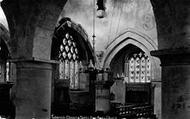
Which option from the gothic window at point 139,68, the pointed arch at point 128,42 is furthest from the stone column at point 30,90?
the gothic window at point 139,68

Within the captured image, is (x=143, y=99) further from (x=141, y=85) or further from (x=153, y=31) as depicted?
(x=153, y=31)

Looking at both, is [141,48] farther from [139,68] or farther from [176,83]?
[176,83]

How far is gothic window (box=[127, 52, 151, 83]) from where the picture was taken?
21.1 metres

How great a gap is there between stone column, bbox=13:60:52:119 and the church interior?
2 cm

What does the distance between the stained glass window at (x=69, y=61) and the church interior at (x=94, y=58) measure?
0.07m

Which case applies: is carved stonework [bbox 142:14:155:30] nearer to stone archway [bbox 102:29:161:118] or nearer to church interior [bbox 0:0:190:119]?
church interior [bbox 0:0:190:119]

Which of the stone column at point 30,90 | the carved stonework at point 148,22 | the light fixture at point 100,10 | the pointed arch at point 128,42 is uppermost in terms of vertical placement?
the light fixture at point 100,10

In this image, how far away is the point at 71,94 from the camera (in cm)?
1972

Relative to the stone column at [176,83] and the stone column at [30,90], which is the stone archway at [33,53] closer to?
the stone column at [30,90]

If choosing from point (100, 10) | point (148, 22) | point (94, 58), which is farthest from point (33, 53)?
point (94, 58)

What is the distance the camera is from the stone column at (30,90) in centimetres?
667

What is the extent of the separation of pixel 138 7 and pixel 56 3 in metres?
12.9

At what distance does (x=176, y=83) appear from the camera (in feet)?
16.9

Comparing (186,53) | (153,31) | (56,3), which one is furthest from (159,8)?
(153,31)
